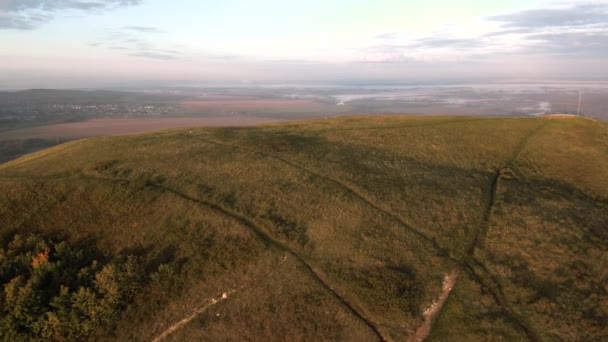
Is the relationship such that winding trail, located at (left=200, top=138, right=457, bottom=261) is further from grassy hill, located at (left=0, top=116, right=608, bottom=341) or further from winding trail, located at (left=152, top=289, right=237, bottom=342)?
winding trail, located at (left=152, top=289, right=237, bottom=342)

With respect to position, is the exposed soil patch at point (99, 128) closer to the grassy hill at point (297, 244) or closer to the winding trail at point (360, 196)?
the winding trail at point (360, 196)

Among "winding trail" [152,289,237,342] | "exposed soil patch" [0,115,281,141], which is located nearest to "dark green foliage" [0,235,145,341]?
"winding trail" [152,289,237,342]

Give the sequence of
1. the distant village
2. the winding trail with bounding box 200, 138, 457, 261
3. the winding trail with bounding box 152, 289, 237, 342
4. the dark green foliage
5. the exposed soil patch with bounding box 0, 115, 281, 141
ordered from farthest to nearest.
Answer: the distant village
the exposed soil patch with bounding box 0, 115, 281, 141
the winding trail with bounding box 200, 138, 457, 261
the winding trail with bounding box 152, 289, 237, 342
the dark green foliage

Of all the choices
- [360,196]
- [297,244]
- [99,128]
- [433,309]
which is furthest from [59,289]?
[99,128]

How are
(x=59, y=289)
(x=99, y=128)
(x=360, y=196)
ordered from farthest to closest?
(x=99, y=128) → (x=360, y=196) → (x=59, y=289)

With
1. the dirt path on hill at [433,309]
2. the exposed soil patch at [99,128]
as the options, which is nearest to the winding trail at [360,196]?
the dirt path on hill at [433,309]

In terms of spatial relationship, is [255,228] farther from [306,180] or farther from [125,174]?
[125,174]

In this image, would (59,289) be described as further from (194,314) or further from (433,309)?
(433,309)
